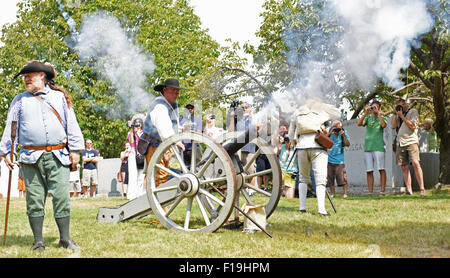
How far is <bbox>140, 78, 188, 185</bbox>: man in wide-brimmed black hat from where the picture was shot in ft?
20.3

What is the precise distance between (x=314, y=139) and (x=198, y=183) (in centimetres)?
222

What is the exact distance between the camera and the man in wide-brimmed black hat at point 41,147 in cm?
471

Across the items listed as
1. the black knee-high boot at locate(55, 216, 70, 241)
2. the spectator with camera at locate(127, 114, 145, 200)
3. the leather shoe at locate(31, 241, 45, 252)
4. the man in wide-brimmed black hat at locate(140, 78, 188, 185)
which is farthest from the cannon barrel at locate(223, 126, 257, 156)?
the spectator with camera at locate(127, 114, 145, 200)

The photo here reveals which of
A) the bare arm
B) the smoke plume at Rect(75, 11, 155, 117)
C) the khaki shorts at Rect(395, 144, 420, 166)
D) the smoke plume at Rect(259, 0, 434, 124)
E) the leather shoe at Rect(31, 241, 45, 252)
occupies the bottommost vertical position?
the leather shoe at Rect(31, 241, 45, 252)

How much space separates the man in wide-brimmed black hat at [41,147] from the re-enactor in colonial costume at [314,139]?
3.48m

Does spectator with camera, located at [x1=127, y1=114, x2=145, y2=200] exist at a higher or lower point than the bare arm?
lower

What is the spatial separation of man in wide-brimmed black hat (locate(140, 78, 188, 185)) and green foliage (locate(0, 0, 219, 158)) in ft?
21.8

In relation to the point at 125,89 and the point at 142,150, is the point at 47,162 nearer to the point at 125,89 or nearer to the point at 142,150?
the point at 142,150

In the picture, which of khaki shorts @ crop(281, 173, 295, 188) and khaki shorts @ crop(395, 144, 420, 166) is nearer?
khaki shorts @ crop(395, 144, 420, 166)

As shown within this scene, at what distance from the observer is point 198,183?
5.70 m

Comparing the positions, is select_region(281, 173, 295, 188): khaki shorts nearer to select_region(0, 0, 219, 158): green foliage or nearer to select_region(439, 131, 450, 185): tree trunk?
select_region(0, 0, 219, 158): green foliage
